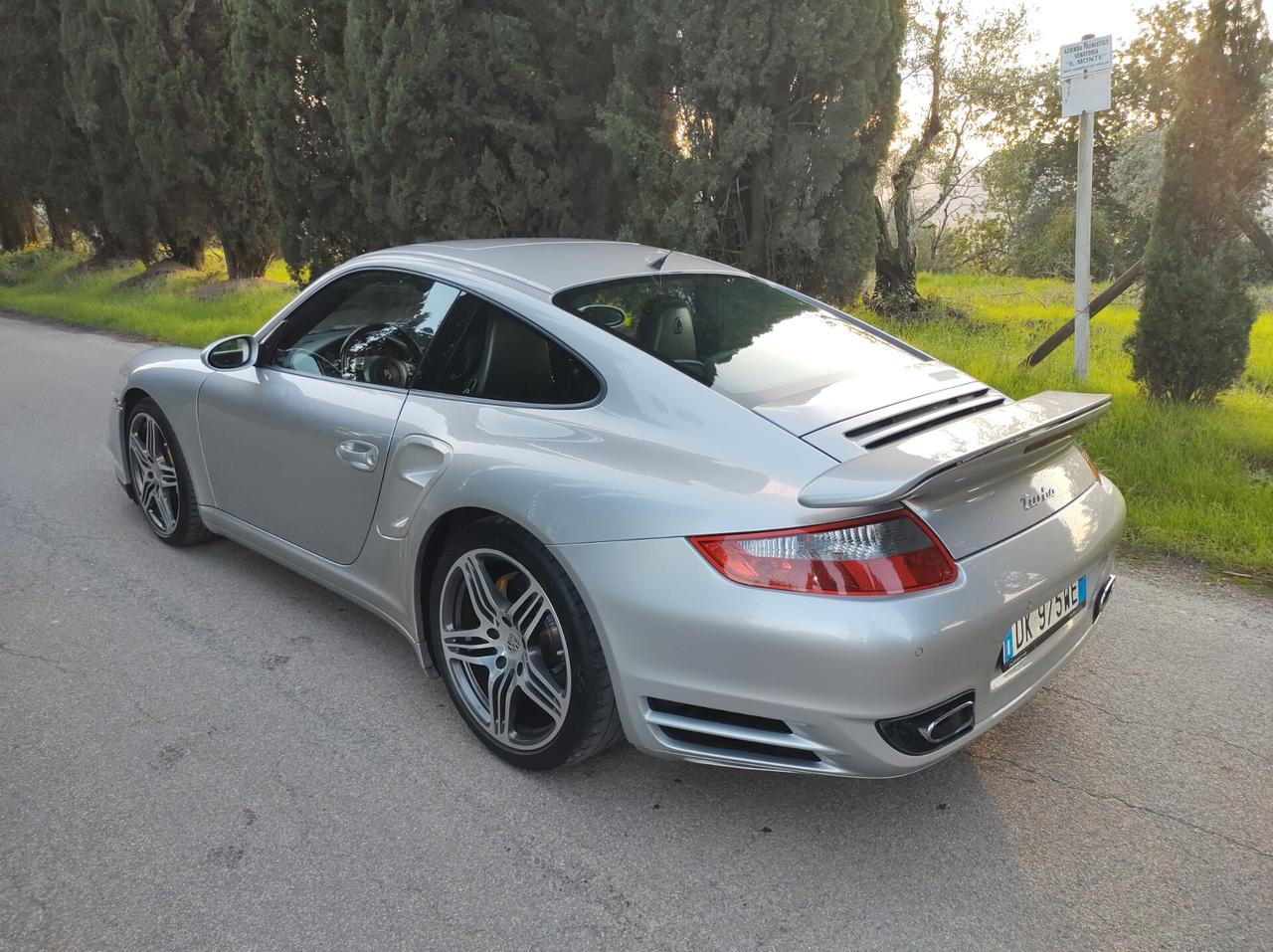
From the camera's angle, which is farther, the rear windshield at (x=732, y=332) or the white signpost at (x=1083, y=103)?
the white signpost at (x=1083, y=103)

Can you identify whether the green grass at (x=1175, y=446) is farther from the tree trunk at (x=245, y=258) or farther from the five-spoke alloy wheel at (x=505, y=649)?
the tree trunk at (x=245, y=258)

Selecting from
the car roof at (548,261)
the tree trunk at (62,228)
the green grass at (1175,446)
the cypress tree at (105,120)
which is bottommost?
the green grass at (1175,446)

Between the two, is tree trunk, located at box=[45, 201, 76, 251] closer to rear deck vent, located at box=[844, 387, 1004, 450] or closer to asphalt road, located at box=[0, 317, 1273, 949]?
asphalt road, located at box=[0, 317, 1273, 949]

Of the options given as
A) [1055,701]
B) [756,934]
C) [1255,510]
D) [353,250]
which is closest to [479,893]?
[756,934]

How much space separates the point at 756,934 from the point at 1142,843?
1000 mm

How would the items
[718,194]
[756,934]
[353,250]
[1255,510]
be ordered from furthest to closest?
[353,250]
[718,194]
[1255,510]
[756,934]

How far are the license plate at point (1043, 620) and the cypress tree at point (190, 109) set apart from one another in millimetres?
14136

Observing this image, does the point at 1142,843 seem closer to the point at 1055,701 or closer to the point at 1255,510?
the point at 1055,701

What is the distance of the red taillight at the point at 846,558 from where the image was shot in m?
2.08

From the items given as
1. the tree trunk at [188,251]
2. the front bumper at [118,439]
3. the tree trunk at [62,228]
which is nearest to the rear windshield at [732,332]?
the front bumper at [118,439]

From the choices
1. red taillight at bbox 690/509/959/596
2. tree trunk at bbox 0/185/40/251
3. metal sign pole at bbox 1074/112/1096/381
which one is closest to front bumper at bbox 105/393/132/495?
red taillight at bbox 690/509/959/596

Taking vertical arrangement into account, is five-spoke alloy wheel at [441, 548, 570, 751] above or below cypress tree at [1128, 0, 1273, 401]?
below

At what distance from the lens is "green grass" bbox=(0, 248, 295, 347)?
11516 millimetres

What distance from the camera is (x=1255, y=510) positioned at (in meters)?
4.41
